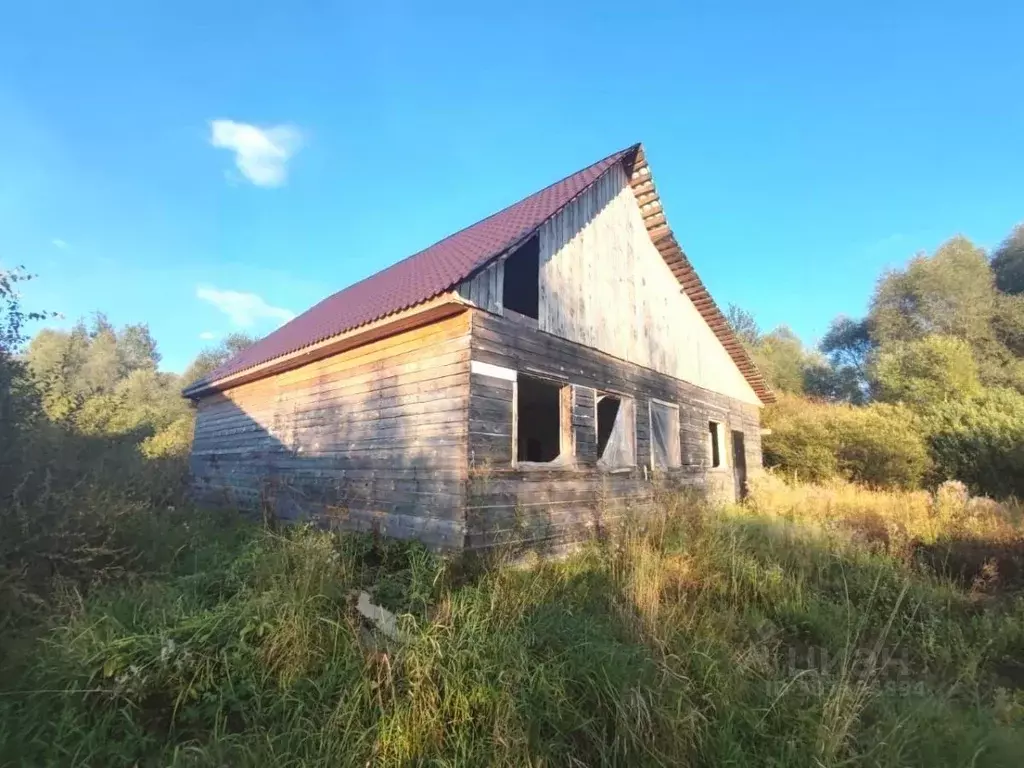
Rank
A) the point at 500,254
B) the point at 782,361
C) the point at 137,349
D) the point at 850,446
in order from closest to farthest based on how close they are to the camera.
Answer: the point at 500,254, the point at 850,446, the point at 782,361, the point at 137,349

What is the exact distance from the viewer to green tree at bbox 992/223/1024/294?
2538 cm

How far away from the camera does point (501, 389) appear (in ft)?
22.2

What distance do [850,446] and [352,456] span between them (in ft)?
49.9

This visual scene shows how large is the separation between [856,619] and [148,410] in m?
30.5

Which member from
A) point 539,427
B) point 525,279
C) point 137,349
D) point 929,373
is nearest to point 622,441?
point 525,279

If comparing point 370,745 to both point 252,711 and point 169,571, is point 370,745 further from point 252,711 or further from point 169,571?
point 169,571

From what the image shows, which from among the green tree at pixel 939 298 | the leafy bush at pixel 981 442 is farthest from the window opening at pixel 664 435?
the green tree at pixel 939 298

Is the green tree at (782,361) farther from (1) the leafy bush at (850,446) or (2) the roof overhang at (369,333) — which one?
(2) the roof overhang at (369,333)

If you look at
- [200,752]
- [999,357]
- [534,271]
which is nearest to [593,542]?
[534,271]

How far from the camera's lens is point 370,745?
2881mm

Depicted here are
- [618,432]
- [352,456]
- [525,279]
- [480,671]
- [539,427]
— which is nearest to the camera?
[480,671]

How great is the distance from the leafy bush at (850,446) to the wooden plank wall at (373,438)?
1415 cm

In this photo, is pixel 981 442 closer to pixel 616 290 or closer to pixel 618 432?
pixel 618 432

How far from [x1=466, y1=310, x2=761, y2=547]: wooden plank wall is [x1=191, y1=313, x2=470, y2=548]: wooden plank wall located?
0.85 feet
